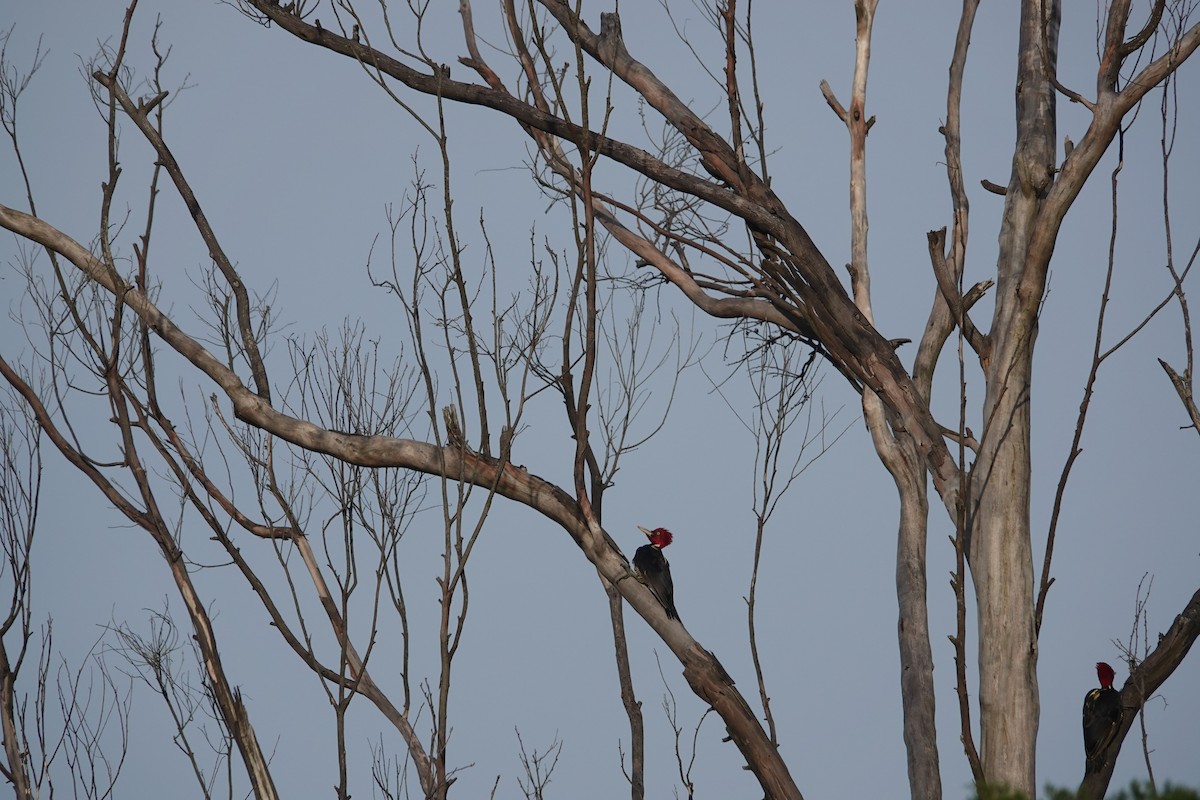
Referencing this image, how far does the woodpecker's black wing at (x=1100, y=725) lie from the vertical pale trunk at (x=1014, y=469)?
808 mm

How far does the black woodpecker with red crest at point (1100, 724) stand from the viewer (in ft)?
15.1

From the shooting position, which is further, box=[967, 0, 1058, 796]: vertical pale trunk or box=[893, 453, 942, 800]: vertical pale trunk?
box=[893, 453, 942, 800]: vertical pale trunk

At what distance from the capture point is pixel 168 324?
4871 mm

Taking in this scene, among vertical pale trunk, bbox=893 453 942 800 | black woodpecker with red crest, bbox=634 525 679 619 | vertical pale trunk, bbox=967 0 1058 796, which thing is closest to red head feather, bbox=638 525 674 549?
black woodpecker with red crest, bbox=634 525 679 619

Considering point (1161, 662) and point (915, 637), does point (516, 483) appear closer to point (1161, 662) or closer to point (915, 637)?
point (915, 637)

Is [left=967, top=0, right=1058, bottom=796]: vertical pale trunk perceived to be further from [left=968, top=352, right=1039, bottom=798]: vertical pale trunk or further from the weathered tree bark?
the weathered tree bark

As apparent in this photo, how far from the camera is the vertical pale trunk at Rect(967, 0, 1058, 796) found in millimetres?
4000

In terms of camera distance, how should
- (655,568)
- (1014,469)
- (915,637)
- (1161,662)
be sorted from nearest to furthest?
1. (1014,469)
2. (1161,662)
3. (915,637)
4. (655,568)

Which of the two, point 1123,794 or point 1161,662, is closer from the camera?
point 1123,794

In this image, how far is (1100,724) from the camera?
15.7 ft

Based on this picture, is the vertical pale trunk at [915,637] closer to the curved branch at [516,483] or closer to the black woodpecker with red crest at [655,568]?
the curved branch at [516,483]

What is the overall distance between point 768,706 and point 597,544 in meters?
1.04

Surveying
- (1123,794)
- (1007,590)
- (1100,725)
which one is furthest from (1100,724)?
(1123,794)

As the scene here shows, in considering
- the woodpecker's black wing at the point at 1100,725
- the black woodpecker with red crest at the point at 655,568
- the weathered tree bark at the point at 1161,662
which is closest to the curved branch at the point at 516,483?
the black woodpecker with red crest at the point at 655,568
